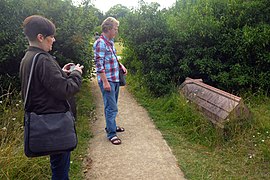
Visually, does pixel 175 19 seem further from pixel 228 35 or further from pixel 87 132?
pixel 87 132

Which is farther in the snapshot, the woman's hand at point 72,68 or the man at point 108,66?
the man at point 108,66

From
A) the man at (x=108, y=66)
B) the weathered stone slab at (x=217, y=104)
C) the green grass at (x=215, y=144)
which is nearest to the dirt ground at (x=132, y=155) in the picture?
the green grass at (x=215, y=144)

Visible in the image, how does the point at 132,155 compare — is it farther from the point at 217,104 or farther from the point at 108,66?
the point at 217,104

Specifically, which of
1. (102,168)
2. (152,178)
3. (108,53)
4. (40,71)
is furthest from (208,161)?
(40,71)

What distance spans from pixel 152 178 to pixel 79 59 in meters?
3.80

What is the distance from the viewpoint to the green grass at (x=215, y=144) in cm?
368

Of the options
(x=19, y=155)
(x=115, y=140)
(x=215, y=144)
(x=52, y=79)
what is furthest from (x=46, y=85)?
(x=215, y=144)

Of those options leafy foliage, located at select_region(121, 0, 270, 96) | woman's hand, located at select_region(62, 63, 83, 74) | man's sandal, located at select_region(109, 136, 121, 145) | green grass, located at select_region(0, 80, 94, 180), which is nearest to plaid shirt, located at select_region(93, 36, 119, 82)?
man's sandal, located at select_region(109, 136, 121, 145)

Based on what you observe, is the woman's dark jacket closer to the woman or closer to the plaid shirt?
the woman

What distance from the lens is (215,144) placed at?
440cm

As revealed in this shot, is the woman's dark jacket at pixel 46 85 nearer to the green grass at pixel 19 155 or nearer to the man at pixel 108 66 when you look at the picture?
the green grass at pixel 19 155

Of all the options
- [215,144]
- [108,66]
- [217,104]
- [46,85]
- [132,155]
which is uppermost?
[46,85]

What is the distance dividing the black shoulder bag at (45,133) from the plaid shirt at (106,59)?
1.77 m

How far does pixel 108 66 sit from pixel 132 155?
50.7 inches
